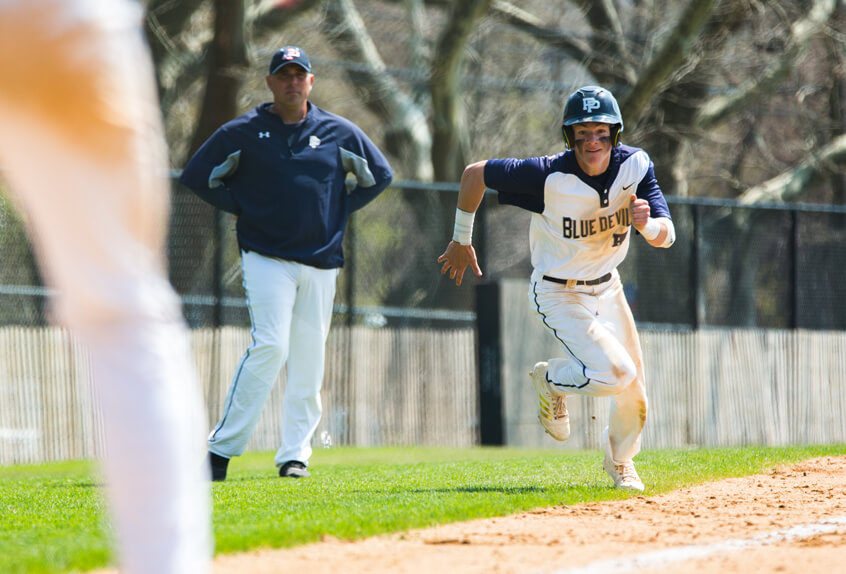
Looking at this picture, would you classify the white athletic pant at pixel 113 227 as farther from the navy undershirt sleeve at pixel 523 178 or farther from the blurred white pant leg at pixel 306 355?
the blurred white pant leg at pixel 306 355

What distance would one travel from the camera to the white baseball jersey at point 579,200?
6363 mm

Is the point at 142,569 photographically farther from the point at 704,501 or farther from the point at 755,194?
the point at 755,194

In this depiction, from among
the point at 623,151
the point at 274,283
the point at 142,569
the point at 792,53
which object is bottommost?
the point at 142,569

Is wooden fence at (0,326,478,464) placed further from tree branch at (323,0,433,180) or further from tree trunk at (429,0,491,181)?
tree branch at (323,0,433,180)

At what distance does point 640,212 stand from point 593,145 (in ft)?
1.80

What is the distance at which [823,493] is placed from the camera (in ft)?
19.5

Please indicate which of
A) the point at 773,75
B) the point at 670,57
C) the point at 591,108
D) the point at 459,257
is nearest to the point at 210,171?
the point at 459,257

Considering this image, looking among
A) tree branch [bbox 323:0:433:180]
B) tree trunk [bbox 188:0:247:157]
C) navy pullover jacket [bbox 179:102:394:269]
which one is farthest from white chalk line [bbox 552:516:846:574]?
tree branch [bbox 323:0:433:180]

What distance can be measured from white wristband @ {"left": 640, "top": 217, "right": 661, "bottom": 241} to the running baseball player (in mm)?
15

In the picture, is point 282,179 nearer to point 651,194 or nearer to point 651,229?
point 651,194

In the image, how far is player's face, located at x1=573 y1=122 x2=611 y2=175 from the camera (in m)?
6.29

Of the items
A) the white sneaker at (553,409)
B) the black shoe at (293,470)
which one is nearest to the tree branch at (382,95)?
the black shoe at (293,470)

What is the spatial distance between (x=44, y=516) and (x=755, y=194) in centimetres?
1601

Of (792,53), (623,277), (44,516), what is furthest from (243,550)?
(792,53)
